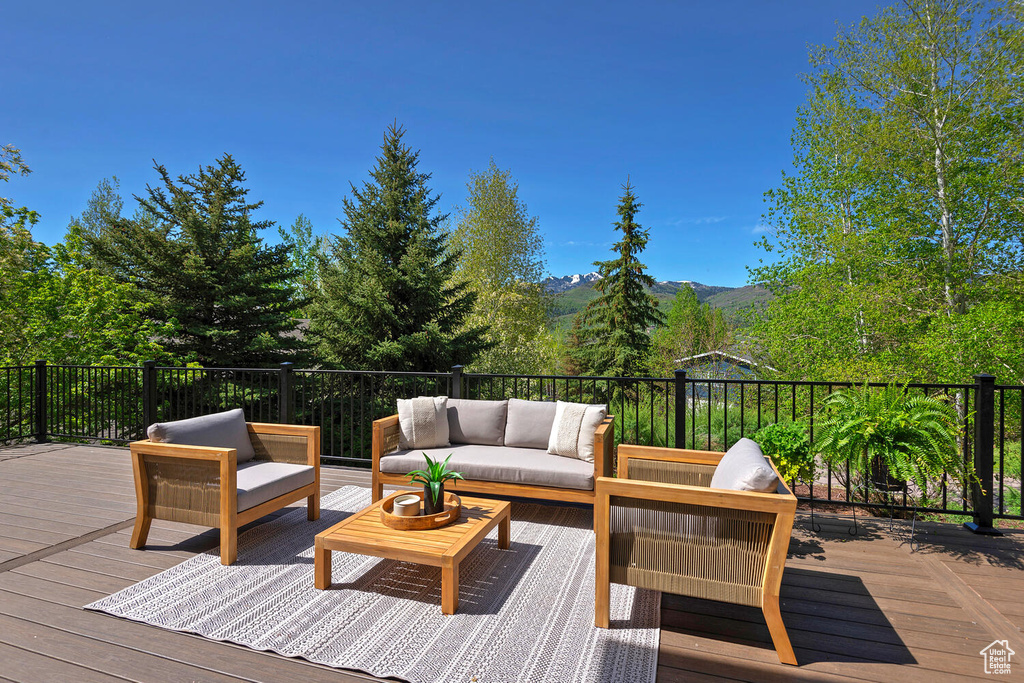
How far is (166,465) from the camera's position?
2734mm

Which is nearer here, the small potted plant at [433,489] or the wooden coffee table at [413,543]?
the wooden coffee table at [413,543]

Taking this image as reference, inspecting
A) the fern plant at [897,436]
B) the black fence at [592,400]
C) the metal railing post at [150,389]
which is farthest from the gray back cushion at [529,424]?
the metal railing post at [150,389]

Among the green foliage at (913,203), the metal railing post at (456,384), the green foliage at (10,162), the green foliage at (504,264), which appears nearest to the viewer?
the metal railing post at (456,384)

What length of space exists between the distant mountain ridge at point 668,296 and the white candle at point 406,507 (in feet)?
40.3

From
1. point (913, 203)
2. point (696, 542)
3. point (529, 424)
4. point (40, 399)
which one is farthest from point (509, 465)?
point (913, 203)

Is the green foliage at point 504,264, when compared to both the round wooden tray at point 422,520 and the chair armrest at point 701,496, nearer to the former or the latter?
the round wooden tray at point 422,520

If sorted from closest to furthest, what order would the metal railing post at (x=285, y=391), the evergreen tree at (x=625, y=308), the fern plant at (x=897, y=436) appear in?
the fern plant at (x=897, y=436) < the metal railing post at (x=285, y=391) < the evergreen tree at (x=625, y=308)

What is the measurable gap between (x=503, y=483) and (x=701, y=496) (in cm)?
163

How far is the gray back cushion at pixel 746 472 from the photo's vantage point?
1.88m

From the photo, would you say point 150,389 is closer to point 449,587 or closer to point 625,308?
point 449,587

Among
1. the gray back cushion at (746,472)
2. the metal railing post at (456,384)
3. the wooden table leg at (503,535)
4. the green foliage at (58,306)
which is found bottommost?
the wooden table leg at (503,535)

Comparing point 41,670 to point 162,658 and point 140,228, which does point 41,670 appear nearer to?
point 162,658

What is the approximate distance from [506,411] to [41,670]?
2757 millimetres

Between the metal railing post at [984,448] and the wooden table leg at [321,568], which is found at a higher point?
the metal railing post at [984,448]
